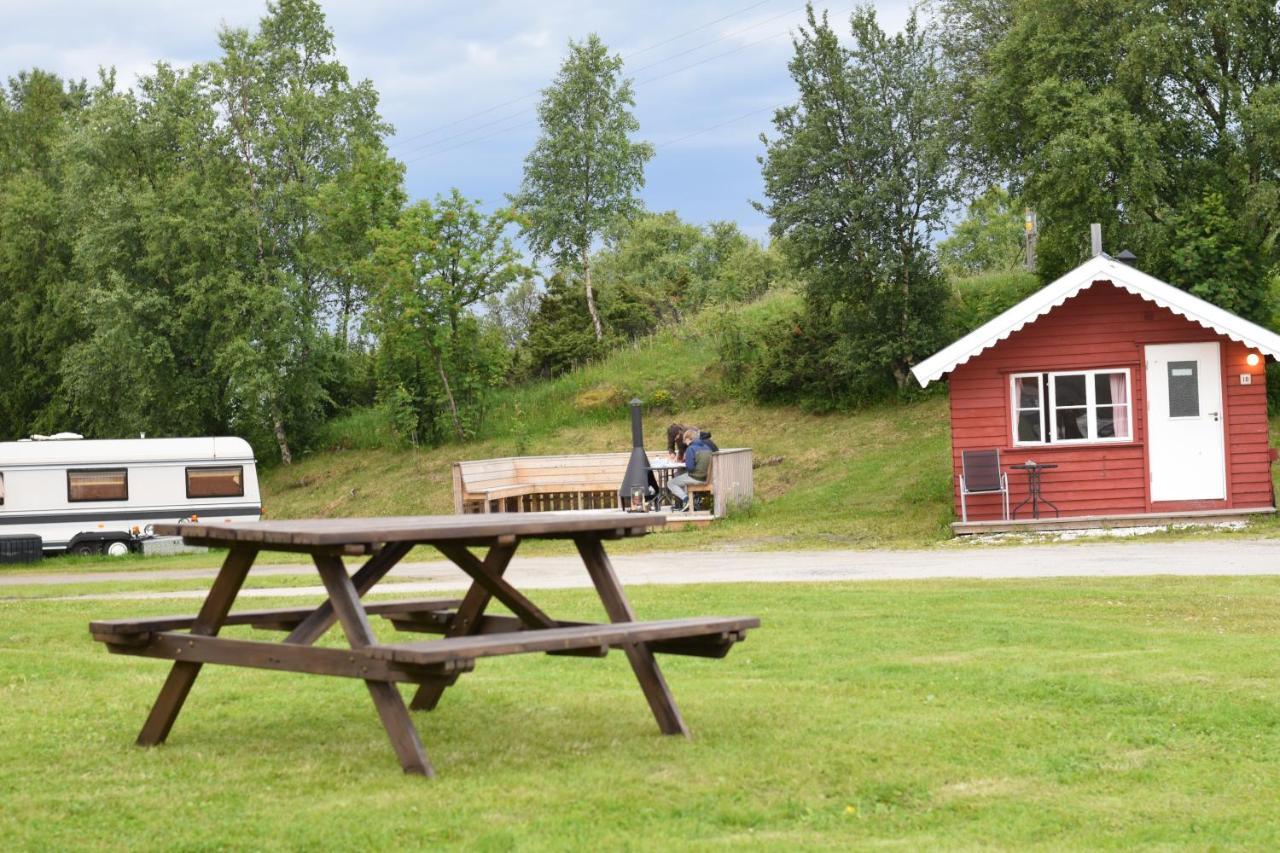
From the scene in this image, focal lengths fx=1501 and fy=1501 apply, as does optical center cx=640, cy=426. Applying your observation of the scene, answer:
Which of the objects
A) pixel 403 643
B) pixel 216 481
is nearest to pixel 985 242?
pixel 216 481

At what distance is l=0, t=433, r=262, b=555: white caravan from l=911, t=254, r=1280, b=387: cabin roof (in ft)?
47.8

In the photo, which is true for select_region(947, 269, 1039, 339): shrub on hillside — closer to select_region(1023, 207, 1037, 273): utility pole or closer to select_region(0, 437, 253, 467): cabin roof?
select_region(1023, 207, 1037, 273): utility pole

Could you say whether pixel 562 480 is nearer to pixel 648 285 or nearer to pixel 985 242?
pixel 648 285

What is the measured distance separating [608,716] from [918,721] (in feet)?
4.69

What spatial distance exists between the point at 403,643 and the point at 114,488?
958 inches

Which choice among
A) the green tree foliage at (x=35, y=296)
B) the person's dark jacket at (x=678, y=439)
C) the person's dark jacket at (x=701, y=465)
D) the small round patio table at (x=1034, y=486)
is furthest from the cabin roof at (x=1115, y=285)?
the green tree foliage at (x=35, y=296)

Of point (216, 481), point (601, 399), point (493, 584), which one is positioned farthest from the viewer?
point (601, 399)

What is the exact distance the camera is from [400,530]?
19.3ft

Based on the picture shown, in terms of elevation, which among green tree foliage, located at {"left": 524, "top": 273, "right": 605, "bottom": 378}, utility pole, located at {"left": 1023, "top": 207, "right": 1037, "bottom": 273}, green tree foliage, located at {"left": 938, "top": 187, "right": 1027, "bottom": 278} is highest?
green tree foliage, located at {"left": 938, "top": 187, "right": 1027, "bottom": 278}

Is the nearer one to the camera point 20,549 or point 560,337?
point 20,549

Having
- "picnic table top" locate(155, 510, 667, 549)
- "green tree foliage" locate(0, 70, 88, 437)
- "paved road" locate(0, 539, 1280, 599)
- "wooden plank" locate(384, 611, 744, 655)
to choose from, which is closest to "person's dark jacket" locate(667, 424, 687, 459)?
"paved road" locate(0, 539, 1280, 599)

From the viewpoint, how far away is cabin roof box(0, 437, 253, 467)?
2777cm

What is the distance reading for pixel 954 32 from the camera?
44375 mm

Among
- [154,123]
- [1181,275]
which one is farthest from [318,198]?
[1181,275]
